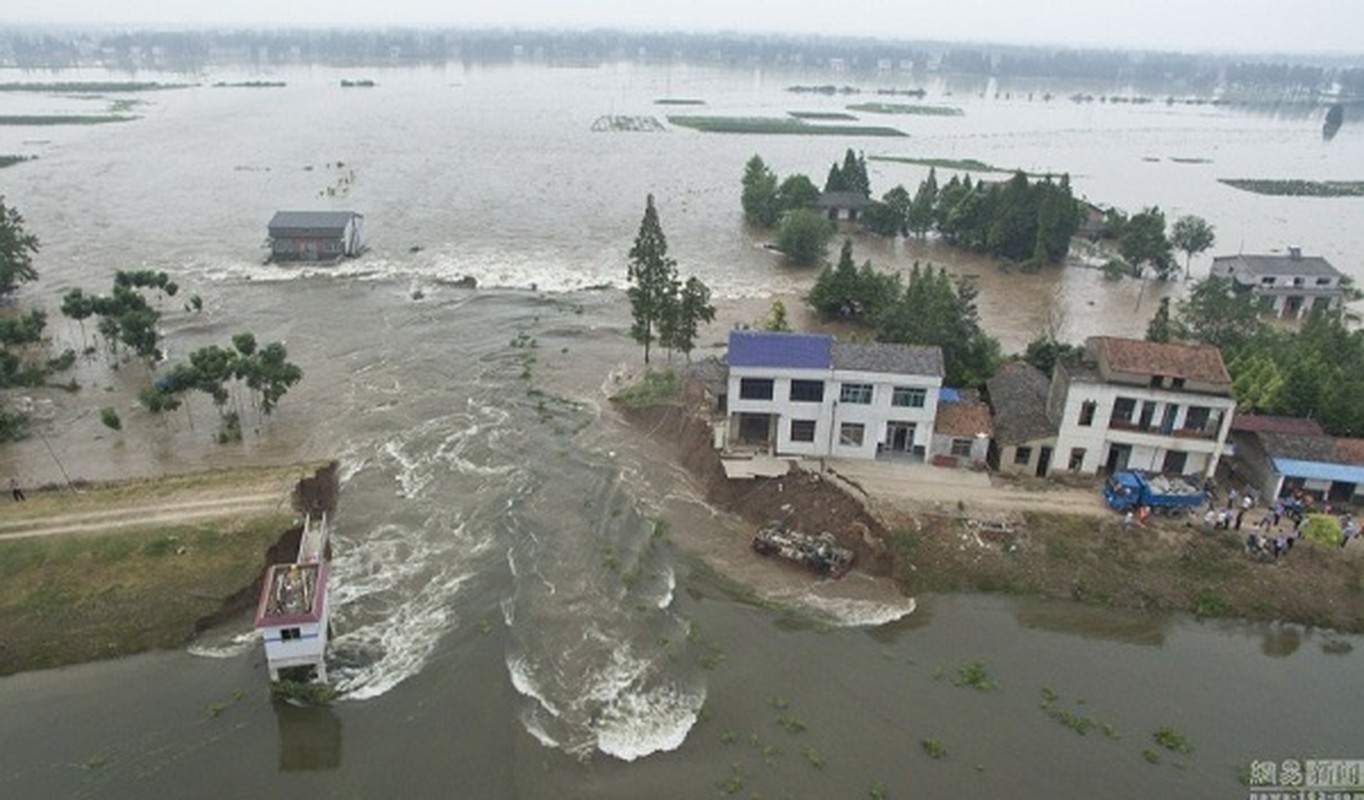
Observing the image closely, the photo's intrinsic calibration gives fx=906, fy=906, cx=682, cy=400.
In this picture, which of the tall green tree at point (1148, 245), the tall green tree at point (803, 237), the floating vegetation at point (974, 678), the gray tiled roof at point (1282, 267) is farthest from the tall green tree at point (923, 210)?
the floating vegetation at point (974, 678)

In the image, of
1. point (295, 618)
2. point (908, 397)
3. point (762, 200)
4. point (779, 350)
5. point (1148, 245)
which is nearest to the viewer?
point (295, 618)

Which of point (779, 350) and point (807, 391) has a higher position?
point (779, 350)

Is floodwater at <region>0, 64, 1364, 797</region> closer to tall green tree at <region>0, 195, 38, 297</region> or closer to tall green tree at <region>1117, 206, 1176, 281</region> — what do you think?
tall green tree at <region>0, 195, 38, 297</region>

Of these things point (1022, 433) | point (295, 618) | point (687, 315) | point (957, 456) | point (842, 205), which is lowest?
point (295, 618)

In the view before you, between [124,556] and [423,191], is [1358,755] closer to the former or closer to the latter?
[124,556]

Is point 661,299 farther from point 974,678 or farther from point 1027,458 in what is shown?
point 974,678

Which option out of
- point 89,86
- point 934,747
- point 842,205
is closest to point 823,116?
point 842,205

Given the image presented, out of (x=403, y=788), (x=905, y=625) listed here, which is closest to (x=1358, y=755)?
(x=905, y=625)
